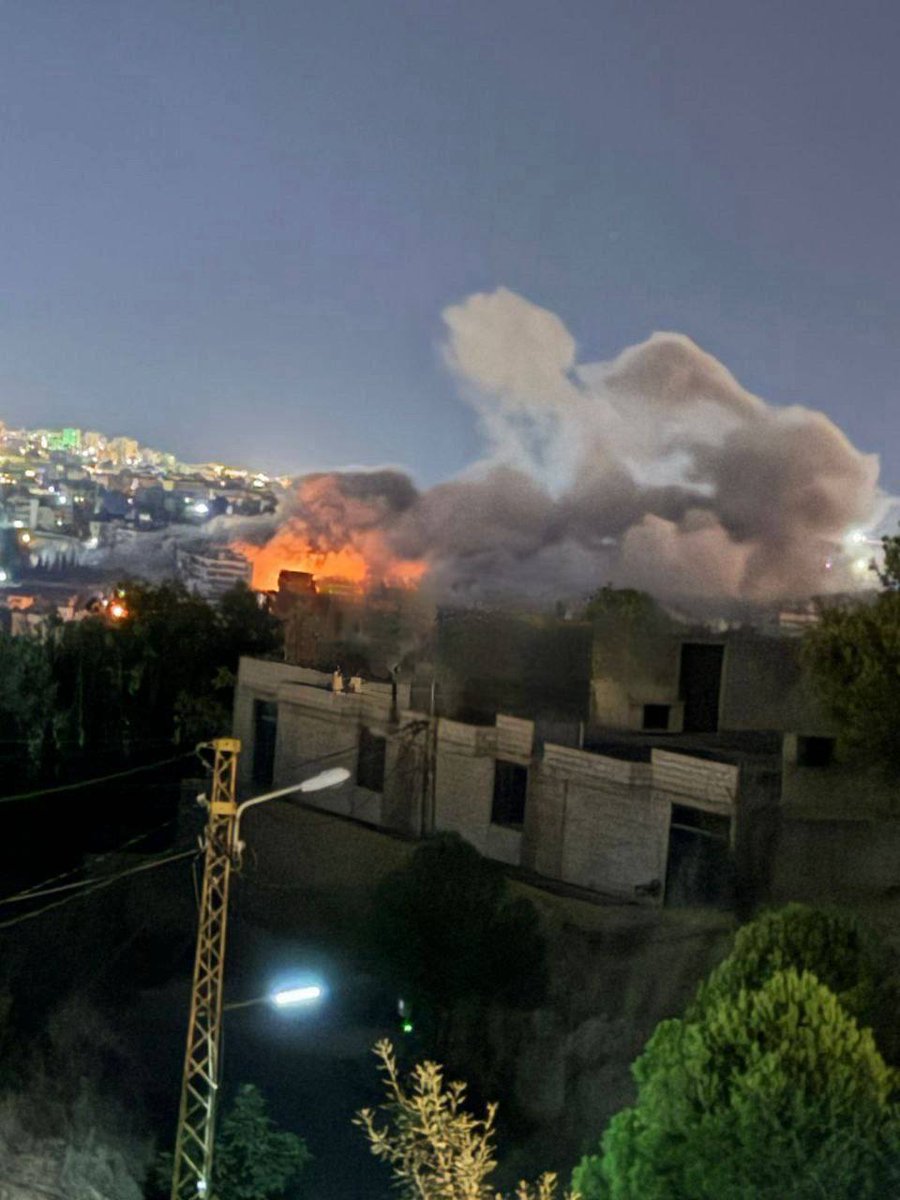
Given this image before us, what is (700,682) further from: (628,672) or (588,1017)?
(588,1017)

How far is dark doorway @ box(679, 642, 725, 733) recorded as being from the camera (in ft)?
52.0

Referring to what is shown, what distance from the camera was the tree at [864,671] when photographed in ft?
35.7

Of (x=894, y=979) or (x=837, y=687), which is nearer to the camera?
(x=894, y=979)

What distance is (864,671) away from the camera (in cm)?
1098

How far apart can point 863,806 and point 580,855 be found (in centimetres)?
233

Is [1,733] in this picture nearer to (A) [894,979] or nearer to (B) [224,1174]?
(B) [224,1174]

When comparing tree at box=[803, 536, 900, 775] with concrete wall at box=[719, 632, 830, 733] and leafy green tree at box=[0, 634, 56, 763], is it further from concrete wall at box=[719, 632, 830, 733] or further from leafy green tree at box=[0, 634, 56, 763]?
leafy green tree at box=[0, 634, 56, 763]

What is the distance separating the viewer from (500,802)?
42.8 ft

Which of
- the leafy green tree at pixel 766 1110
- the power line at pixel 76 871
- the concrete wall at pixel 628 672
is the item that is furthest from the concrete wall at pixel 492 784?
the leafy green tree at pixel 766 1110

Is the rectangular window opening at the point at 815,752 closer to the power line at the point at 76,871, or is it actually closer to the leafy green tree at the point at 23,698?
the power line at the point at 76,871

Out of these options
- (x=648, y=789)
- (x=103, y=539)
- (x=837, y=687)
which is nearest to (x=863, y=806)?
(x=837, y=687)

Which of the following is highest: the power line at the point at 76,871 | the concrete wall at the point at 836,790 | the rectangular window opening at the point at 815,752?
the rectangular window opening at the point at 815,752

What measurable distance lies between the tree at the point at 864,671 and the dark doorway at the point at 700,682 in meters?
4.22

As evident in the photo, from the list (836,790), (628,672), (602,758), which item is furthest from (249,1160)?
(628,672)
